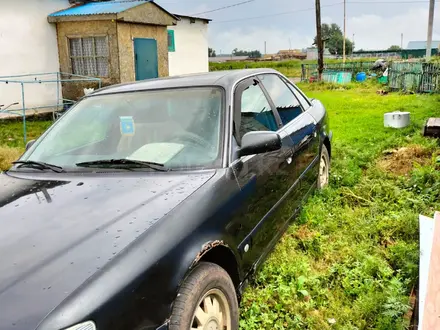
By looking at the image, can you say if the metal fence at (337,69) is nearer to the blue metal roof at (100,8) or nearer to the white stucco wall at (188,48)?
the white stucco wall at (188,48)

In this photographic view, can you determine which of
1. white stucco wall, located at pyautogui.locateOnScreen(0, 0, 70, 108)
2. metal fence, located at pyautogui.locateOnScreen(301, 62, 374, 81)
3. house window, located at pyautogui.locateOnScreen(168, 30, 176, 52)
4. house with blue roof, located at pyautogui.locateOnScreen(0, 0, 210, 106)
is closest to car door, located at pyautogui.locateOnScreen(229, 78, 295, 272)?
house with blue roof, located at pyautogui.locateOnScreen(0, 0, 210, 106)

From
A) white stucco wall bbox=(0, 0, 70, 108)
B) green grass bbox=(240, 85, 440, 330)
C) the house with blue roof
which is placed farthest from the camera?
the house with blue roof

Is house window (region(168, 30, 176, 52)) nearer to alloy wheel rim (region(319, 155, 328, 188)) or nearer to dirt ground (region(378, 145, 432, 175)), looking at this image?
dirt ground (region(378, 145, 432, 175))

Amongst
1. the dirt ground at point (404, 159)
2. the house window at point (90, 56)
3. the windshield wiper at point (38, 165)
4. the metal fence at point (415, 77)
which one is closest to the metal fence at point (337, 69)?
the metal fence at point (415, 77)

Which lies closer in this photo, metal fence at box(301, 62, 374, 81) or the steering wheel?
the steering wheel

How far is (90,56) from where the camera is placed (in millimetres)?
14070

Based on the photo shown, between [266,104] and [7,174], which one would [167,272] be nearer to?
[7,174]

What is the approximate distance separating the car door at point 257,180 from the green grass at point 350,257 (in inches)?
13.2

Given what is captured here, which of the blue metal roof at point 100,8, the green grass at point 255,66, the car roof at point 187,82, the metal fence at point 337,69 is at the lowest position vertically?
the car roof at point 187,82

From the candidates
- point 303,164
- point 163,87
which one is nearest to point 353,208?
point 303,164

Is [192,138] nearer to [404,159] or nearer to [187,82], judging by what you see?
[187,82]

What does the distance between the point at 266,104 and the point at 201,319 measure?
2070 millimetres

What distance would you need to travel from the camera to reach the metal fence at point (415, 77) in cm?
1608

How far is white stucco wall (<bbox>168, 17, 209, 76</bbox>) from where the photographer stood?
1866 centimetres
